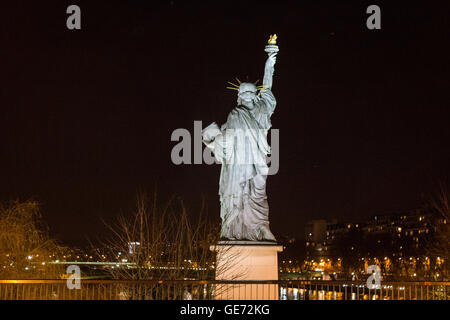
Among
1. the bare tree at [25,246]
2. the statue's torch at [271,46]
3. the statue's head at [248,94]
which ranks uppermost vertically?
the statue's torch at [271,46]

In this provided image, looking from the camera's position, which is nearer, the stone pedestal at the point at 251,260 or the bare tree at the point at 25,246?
the stone pedestal at the point at 251,260

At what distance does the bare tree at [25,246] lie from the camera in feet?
75.7

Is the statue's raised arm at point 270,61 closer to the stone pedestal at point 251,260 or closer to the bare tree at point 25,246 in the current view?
the stone pedestal at point 251,260

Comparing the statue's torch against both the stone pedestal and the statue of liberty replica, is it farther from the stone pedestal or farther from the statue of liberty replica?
the stone pedestal

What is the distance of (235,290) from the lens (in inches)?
507

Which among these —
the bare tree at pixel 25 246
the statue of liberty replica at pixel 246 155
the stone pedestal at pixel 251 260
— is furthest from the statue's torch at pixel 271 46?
the bare tree at pixel 25 246

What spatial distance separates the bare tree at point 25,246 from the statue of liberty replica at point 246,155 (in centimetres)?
1120

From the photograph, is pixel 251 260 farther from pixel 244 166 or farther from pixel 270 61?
pixel 270 61

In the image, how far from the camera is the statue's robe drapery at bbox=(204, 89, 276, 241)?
14.5 meters

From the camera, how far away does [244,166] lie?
14711mm
